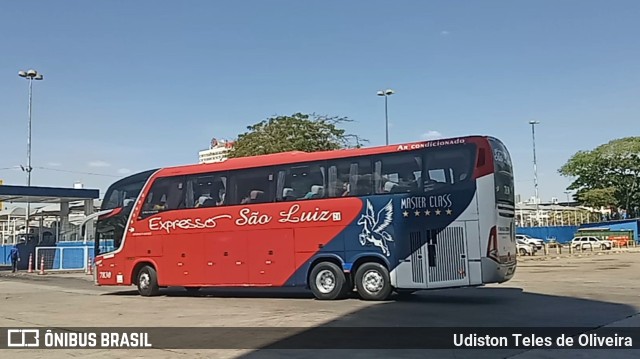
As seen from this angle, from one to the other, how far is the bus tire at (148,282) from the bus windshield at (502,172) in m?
10.1

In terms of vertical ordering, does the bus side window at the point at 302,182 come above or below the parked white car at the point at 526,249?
above

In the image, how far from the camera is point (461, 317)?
12922mm

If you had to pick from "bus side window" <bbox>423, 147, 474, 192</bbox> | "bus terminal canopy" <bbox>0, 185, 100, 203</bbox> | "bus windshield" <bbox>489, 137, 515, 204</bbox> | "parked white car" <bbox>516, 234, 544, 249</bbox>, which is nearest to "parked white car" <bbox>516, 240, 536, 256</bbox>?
"parked white car" <bbox>516, 234, 544, 249</bbox>

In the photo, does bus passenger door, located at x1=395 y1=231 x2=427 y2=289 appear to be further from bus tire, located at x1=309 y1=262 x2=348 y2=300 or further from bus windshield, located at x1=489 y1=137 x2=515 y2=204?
bus windshield, located at x1=489 y1=137 x2=515 y2=204

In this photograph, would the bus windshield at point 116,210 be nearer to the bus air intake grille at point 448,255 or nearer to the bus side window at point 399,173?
the bus side window at point 399,173

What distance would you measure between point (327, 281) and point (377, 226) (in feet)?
6.42

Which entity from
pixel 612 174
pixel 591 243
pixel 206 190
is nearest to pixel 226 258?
pixel 206 190

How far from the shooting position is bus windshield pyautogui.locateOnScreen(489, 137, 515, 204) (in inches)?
588

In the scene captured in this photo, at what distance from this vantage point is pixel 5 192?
123 feet

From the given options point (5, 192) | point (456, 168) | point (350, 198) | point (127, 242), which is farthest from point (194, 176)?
point (5, 192)

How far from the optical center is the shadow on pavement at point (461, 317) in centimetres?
910

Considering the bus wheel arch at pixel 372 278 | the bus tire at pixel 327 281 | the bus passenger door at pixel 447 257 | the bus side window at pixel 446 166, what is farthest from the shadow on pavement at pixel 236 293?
the bus side window at pixel 446 166

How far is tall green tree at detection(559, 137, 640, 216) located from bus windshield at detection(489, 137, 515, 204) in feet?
212

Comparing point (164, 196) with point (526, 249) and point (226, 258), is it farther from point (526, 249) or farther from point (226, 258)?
point (526, 249)
